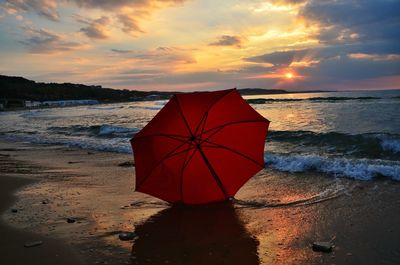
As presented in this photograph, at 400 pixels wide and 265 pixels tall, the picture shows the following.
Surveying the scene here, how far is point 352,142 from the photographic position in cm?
1447

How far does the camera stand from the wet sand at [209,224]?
4891 millimetres

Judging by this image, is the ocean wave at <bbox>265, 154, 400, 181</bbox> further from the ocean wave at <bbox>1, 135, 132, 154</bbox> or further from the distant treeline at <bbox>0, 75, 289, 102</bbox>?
the distant treeline at <bbox>0, 75, 289, 102</bbox>

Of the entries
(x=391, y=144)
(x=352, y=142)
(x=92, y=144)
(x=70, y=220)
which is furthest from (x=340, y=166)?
(x=92, y=144)

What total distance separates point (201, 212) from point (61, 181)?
171 inches

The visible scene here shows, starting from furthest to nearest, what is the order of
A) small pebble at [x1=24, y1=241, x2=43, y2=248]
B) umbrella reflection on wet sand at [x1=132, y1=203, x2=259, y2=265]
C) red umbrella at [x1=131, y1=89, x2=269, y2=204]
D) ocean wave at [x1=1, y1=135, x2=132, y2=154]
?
ocean wave at [x1=1, y1=135, x2=132, y2=154] → red umbrella at [x1=131, y1=89, x2=269, y2=204] → small pebble at [x1=24, y1=241, x2=43, y2=248] → umbrella reflection on wet sand at [x1=132, y1=203, x2=259, y2=265]

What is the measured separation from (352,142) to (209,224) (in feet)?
32.2

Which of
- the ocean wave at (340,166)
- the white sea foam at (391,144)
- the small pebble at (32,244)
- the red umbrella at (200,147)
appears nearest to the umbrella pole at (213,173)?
the red umbrella at (200,147)

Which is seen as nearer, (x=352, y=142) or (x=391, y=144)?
(x=391, y=144)

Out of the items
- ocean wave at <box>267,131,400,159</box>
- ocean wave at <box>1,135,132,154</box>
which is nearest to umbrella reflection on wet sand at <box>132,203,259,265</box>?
ocean wave at <box>267,131,400,159</box>

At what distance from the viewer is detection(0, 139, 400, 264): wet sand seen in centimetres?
489

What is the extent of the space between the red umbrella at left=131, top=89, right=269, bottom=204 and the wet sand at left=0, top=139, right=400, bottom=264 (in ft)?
1.54

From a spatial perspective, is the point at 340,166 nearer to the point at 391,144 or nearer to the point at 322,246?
the point at 391,144

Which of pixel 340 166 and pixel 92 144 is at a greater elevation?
pixel 340 166

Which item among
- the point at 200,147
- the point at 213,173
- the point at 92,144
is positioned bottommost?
the point at 92,144
